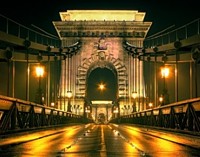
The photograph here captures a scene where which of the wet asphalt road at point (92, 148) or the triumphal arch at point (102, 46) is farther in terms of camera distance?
the triumphal arch at point (102, 46)

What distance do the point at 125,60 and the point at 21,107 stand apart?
281 ft

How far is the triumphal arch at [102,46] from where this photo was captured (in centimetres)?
10681

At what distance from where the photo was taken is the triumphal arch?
106812 mm

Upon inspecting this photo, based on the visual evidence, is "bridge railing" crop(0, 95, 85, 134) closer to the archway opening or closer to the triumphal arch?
the triumphal arch

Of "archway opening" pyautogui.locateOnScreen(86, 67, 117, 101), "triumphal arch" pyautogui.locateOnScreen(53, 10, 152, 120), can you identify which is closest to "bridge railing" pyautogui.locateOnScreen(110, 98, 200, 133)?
"triumphal arch" pyautogui.locateOnScreen(53, 10, 152, 120)

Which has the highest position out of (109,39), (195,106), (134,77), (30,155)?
(109,39)

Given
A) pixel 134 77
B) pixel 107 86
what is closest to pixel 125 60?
pixel 134 77

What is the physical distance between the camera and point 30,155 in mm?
13359

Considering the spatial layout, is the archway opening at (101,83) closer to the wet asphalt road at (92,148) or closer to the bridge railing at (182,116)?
the bridge railing at (182,116)

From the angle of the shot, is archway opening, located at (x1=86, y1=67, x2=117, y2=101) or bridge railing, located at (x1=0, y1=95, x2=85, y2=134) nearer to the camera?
bridge railing, located at (x1=0, y1=95, x2=85, y2=134)

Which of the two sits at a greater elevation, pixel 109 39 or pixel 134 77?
pixel 109 39

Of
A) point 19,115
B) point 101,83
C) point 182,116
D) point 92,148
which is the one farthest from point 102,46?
point 92,148

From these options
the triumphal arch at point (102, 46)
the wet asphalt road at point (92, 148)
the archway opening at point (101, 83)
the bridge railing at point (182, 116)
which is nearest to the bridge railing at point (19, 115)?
the wet asphalt road at point (92, 148)

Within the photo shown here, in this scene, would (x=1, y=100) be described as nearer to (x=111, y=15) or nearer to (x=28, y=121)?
(x=28, y=121)
